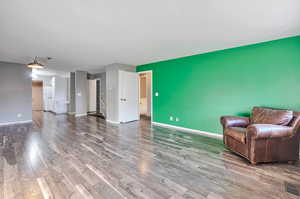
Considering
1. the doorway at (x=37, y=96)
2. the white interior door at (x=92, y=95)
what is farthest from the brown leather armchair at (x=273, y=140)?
the doorway at (x=37, y=96)

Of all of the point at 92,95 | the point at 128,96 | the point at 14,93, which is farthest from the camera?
the point at 92,95

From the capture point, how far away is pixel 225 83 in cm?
373

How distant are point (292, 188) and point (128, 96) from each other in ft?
15.9

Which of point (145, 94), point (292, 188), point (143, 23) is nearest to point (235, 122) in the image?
point (292, 188)

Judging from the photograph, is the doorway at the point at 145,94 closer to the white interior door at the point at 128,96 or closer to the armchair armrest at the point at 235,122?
the white interior door at the point at 128,96

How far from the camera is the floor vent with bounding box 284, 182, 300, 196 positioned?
5.43ft

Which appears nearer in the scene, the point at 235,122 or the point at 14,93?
the point at 235,122

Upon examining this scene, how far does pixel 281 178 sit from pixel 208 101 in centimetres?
234

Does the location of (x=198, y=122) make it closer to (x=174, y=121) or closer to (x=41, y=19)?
(x=174, y=121)

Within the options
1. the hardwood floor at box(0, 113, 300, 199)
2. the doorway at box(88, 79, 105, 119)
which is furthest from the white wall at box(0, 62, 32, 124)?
the doorway at box(88, 79, 105, 119)

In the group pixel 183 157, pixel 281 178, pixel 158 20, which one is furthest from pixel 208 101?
pixel 158 20

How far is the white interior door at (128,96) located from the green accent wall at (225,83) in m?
0.95

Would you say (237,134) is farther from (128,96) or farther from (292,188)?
(128,96)

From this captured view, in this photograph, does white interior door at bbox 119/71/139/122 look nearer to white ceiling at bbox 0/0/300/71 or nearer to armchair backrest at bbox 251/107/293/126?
white ceiling at bbox 0/0/300/71
